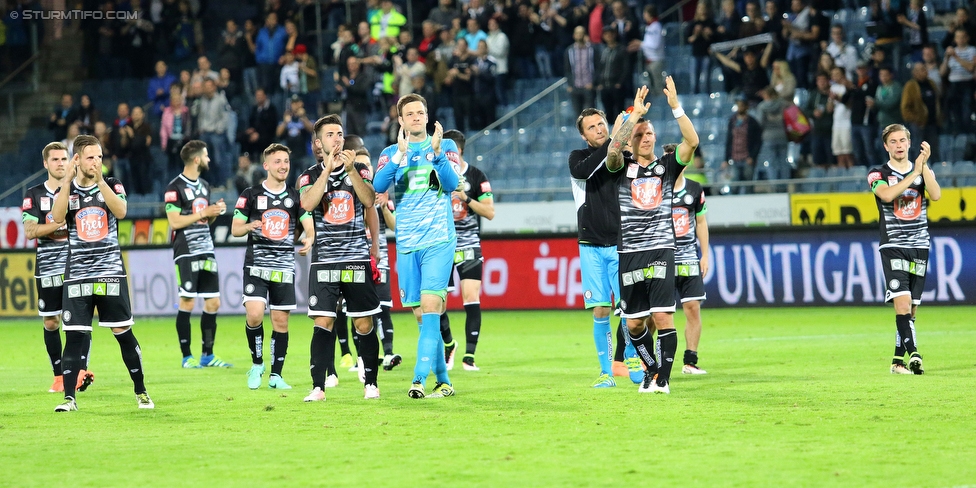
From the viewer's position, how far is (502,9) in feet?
88.4

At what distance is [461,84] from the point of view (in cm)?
2659

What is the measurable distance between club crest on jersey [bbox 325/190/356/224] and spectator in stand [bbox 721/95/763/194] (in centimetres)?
1306

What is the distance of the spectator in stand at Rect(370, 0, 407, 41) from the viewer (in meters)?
27.8

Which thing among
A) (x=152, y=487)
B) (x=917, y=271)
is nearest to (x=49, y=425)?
(x=152, y=487)

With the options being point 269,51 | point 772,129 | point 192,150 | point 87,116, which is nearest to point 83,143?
point 192,150

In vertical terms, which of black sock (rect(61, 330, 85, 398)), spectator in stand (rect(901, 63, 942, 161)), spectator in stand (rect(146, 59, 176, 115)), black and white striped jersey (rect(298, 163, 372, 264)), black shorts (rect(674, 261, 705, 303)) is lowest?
black sock (rect(61, 330, 85, 398))

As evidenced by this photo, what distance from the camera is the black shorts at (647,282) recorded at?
10.4 m

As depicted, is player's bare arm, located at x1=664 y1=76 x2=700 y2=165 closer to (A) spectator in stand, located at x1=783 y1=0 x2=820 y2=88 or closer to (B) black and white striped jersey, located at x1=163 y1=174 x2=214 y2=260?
(B) black and white striped jersey, located at x1=163 y1=174 x2=214 y2=260

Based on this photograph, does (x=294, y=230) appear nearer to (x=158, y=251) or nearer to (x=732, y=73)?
(x=158, y=251)

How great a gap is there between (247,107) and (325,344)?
20413 millimetres

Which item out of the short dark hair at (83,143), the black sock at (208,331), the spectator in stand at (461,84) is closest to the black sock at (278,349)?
the short dark hair at (83,143)

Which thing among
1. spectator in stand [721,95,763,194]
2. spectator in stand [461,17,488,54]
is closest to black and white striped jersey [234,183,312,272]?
spectator in stand [721,95,763,194]

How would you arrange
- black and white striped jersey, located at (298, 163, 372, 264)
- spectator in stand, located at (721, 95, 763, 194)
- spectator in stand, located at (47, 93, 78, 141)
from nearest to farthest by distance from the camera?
black and white striped jersey, located at (298, 163, 372, 264) → spectator in stand, located at (721, 95, 763, 194) → spectator in stand, located at (47, 93, 78, 141)

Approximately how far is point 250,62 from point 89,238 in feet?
67.9
